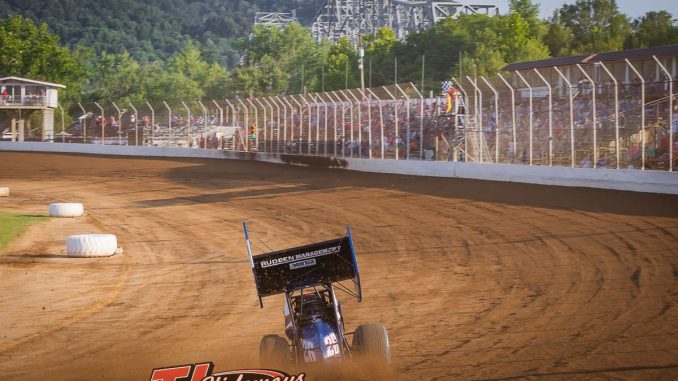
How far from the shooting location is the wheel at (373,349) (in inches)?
331

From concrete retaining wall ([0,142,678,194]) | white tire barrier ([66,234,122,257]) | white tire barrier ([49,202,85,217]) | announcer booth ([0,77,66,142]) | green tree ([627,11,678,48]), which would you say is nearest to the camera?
white tire barrier ([66,234,122,257])

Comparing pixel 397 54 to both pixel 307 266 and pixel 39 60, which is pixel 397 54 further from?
pixel 307 266

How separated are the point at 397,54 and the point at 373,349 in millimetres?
83150

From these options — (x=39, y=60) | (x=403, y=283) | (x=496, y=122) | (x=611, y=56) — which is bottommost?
(x=403, y=283)

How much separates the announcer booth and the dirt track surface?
58666mm

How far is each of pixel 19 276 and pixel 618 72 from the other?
31169 millimetres

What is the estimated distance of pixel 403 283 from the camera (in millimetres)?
14305

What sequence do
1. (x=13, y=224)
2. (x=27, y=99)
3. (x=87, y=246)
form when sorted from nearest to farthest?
(x=87, y=246) < (x=13, y=224) < (x=27, y=99)

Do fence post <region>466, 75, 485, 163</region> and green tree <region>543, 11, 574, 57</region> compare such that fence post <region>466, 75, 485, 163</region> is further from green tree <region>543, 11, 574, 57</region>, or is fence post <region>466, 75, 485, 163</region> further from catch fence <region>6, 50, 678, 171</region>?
green tree <region>543, 11, 574, 57</region>

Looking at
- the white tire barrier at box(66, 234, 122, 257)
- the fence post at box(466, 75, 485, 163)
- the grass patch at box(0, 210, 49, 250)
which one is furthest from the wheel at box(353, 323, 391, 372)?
the fence post at box(466, 75, 485, 163)

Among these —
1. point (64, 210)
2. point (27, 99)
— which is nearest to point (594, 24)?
point (27, 99)

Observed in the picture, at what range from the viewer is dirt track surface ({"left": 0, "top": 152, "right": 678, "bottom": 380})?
9750mm

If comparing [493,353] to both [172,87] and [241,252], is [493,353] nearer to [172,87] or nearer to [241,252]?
[241,252]

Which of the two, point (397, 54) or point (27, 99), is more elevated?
point (397, 54)
